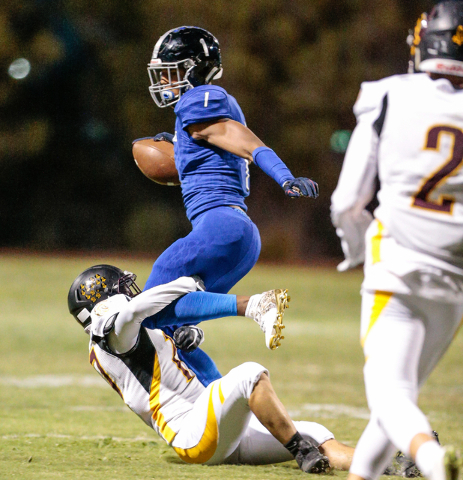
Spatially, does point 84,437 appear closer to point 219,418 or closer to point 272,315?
point 219,418

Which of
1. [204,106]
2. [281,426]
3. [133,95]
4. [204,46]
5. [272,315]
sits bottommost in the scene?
[133,95]

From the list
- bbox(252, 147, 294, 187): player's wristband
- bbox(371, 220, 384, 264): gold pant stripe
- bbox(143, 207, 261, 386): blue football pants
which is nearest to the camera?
bbox(371, 220, 384, 264): gold pant stripe

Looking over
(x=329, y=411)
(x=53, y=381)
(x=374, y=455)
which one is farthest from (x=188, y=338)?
(x=53, y=381)

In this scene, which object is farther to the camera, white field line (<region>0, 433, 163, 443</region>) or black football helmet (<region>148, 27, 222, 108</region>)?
white field line (<region>0, 433, 163, 443</region>)

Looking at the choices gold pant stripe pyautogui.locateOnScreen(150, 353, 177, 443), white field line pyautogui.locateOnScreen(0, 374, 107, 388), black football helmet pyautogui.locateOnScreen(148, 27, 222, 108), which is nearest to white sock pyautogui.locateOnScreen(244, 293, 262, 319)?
gold pant stripe pyautogui.locateOnScreen(150, 353, 177, 443)

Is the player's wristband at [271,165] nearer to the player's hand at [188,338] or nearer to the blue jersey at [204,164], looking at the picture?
the blue jersey at [204,164]

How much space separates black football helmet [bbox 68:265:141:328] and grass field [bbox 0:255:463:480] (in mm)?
637

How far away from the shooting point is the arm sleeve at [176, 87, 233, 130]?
10.9 feet

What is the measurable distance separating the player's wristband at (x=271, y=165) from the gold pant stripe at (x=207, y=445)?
0.86 meters

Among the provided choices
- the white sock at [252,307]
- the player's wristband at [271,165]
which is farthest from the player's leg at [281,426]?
the player's wristband at [271,165]

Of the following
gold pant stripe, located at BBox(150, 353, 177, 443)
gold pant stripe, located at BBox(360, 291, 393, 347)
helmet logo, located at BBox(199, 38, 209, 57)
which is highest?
helmet logo, located at BBox(199, 38, 209, 57)

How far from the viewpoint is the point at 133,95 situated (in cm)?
1931

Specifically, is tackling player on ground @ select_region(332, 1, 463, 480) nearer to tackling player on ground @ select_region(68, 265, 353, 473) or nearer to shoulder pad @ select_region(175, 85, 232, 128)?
tackling player on ground @ select_region(68, 265, 353, 473)

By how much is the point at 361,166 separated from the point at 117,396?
411 cm
